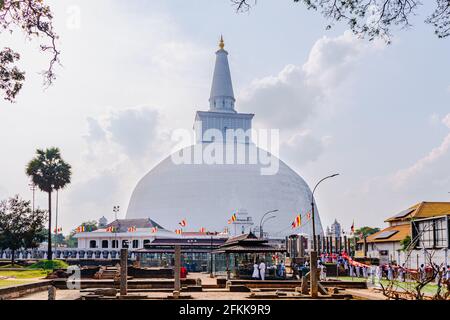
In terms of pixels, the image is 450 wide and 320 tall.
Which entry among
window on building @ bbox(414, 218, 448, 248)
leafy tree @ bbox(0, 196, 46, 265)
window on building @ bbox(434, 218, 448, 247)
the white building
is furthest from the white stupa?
window on building @ bbox(434, 218, 448, 247)

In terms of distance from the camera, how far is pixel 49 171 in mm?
52906

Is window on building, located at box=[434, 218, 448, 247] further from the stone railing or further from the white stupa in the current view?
the white stupa

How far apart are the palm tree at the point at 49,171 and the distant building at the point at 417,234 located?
30.7 meters

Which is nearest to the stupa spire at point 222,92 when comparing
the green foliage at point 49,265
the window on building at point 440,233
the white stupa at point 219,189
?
the white stupa at point 219,189

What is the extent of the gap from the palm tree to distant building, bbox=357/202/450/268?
3073 centimetres

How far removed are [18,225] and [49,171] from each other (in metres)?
6.42

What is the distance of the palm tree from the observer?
52.3 meters

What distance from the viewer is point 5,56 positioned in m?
10.5

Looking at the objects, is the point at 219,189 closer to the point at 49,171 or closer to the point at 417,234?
the point at 49,171

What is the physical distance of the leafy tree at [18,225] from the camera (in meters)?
53.0

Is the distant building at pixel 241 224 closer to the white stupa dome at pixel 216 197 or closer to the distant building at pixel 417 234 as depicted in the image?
the white stupa dome at pixel 216 197
